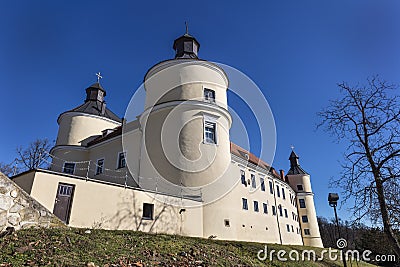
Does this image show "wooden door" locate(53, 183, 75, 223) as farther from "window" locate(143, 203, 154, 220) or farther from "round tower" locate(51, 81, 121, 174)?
"round tower" locate(51, 81, 121, 174)

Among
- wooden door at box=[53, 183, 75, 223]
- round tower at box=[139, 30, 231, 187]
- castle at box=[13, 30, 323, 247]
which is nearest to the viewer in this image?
wooden door at box=[53, 183, 75, 223]

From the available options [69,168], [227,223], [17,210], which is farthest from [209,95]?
[17,210]

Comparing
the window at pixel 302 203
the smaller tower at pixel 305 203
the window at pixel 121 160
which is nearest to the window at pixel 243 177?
the window at pixel 121 160

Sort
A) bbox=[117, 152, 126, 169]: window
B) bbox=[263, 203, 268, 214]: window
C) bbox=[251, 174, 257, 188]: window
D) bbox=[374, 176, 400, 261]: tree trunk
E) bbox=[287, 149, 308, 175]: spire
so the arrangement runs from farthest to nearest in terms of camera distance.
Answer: bbox=[287, 149, 308, 175]: spire
bbox=[251, 174, 257, 188]: window
bbox=[263, 203, 268, 214]: window
bbox=[117, 152, 126, 169]: window
bbox=[374, 176, 400, 261]: tree trunk

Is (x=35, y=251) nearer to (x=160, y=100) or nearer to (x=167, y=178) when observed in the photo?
(x=167, y=178)

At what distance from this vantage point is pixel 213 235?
57.1 ft

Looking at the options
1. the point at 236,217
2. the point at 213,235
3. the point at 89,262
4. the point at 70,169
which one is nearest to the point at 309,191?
the point at 236,217

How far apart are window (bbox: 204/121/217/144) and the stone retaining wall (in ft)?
37.8

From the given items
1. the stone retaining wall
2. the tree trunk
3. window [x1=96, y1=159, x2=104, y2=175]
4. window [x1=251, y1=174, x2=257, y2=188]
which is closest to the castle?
window [x1=96, y1=159, x2=104, y2=175]

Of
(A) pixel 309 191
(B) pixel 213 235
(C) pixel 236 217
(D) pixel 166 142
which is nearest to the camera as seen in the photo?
(B) pixel 213 235

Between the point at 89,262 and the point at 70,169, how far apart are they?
20.0 metres

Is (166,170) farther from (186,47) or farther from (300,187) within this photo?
(300,187)

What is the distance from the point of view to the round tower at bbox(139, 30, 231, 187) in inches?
719

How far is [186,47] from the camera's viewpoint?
81.5ft
